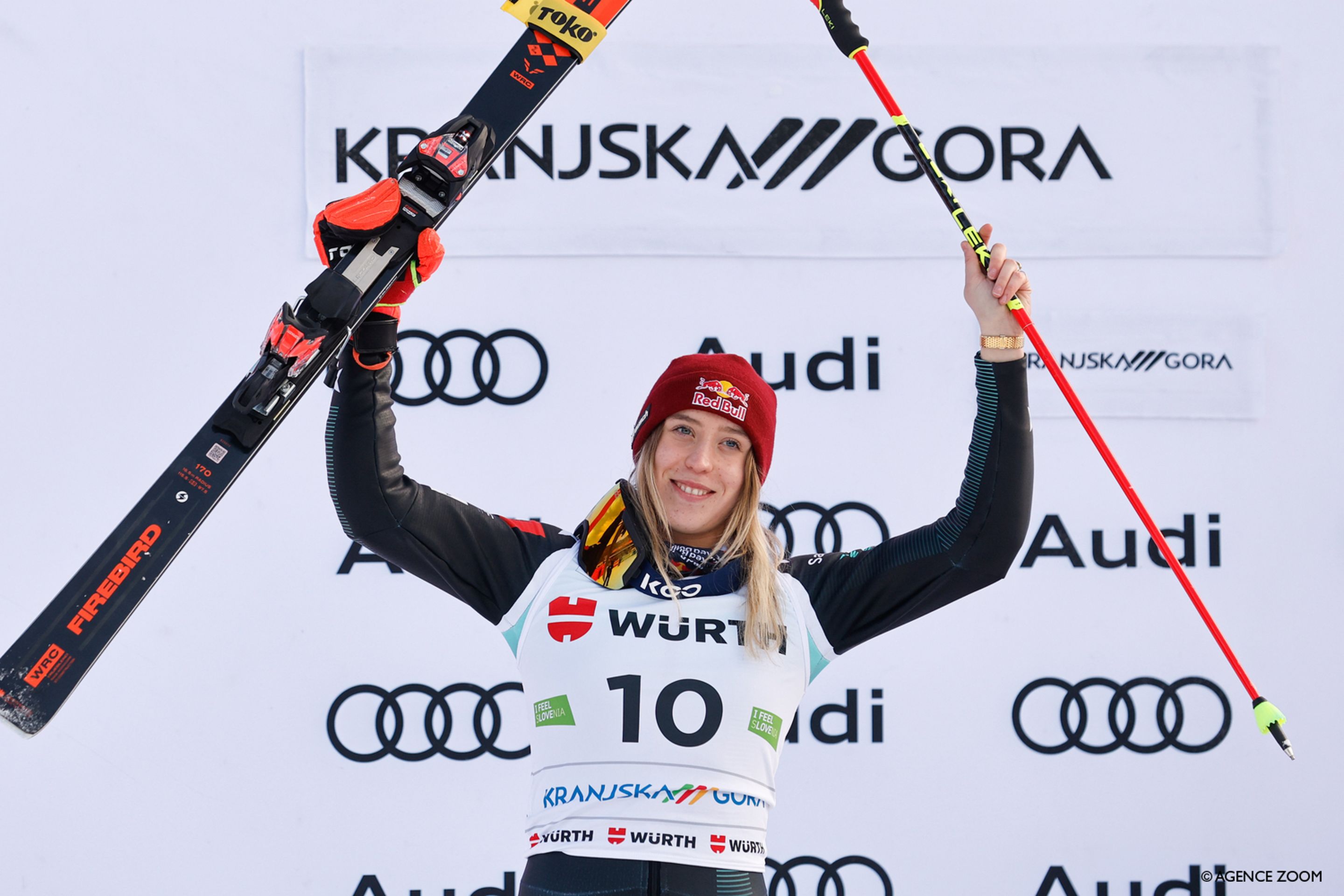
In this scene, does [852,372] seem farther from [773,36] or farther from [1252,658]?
[1252,658]

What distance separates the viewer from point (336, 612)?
2.39 m

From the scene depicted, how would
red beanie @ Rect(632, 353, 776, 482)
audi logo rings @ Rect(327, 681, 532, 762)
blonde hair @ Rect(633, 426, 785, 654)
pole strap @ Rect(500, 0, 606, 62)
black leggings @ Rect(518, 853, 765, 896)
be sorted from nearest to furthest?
1. black leggings @ Rect(518, 853, 765, 896)
2. blonde hair @ Rect(633, 426, 785, 654)
3. red beanie @ Rect(632, 353, 776, 482)
4. pole strap @ Rect(500, 0, 606, 62)
5. audi logo rings @ Rect(327, 681, 532, 762)

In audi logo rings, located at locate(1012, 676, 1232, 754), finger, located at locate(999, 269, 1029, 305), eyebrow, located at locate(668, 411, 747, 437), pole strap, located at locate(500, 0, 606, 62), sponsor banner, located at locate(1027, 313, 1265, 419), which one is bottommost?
eyebrow, located at locate(668, 411, 747, 437)

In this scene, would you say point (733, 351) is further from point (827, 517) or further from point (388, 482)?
point (388, 482)

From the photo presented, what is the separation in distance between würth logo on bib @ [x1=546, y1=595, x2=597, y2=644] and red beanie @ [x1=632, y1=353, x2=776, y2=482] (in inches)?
11.0

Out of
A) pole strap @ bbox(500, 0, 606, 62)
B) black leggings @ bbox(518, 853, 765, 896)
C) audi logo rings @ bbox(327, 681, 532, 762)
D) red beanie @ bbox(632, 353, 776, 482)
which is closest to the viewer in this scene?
black leggings @ bbox(518, 853, 765, 896)

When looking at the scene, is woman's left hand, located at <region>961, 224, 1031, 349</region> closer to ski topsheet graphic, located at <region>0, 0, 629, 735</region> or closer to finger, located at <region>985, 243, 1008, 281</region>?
finger, located at <region>985, 243, 1008, 281</region>

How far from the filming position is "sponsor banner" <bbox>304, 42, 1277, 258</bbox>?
240cm

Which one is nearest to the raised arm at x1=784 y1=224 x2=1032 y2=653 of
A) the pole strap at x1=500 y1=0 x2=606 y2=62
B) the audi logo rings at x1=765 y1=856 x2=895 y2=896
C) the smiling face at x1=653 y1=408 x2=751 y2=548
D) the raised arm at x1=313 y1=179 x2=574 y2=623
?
the smiling face at x1=653 y1=408 x2=751 y2=548

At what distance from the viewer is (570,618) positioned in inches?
55.6

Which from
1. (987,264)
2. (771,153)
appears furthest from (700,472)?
(771,153)

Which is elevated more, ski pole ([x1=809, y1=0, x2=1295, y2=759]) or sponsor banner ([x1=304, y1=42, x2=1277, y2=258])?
sponsor banner ([x1=304, y1=42, x2=1277, y2=258])

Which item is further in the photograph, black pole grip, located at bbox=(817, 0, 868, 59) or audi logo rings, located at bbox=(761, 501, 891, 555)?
audi logo rings, located at bbox=(761, 501, 891, 555)

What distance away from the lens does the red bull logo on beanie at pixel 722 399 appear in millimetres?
1502
